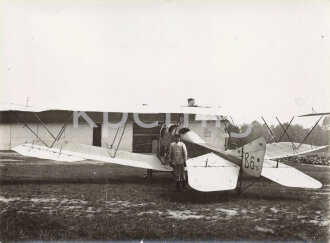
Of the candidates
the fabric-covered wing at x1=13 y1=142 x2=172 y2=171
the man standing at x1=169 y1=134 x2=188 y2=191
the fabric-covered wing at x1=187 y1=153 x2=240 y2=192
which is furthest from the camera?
the fabric-covered wing at x1=13 y1=142 x2=172 y2=171

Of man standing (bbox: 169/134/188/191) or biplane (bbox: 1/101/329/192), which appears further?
man standing (bbox: 169/134/188/191)

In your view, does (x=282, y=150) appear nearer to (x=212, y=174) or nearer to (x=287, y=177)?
(x=287, y=177)

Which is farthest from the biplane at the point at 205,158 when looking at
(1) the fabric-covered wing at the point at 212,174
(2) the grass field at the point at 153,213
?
(2) the grass field at the point at 153,213

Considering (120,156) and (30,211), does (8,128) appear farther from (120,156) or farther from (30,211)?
(30,211)

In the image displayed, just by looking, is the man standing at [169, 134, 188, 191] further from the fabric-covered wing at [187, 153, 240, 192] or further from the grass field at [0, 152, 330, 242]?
the fabric-covered wing at [187, 153, 240, 192]

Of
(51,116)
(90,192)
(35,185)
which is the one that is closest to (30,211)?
(90,192)

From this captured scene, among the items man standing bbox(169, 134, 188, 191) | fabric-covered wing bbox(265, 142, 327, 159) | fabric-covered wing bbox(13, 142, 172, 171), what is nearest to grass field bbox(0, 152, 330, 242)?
man standing bbox(169, 134, 188, 191)
